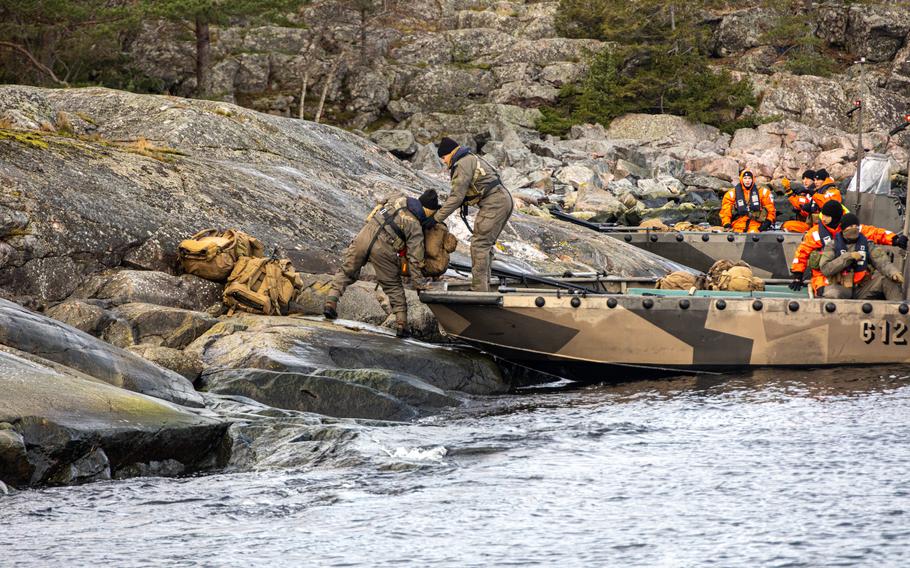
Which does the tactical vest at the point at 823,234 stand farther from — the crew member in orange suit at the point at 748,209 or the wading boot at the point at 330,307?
the crew member in orange suit at the point at 748,209

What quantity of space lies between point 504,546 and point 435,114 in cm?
4165

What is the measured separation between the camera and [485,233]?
1291 centimetres

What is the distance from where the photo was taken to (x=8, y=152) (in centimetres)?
1405

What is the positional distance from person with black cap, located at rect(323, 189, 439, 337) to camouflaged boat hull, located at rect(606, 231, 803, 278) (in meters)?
7.90

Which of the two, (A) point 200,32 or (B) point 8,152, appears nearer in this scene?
(B) point 8,152

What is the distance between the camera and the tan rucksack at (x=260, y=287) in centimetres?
1296

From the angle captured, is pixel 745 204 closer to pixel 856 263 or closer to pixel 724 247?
pixel 724 247

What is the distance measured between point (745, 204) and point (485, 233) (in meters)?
9.65

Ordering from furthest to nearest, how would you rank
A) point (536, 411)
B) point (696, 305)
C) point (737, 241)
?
point (737, 241)
point (696, 305)
point (536, 411)

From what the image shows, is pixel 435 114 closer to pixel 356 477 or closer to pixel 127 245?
pixel 127 245

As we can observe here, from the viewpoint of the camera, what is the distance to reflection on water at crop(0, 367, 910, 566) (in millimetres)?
6918

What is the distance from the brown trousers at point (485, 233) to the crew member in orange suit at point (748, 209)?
9.20 meters

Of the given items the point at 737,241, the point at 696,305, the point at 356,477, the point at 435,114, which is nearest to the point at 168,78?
the point at 435,114

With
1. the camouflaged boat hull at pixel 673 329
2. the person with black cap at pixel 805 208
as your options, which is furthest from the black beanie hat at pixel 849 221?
the person with black cap at pixel 805 208
